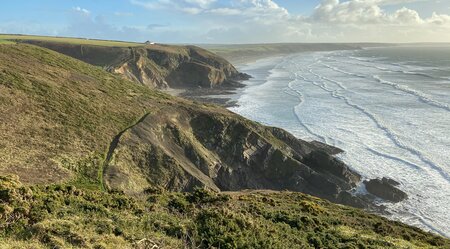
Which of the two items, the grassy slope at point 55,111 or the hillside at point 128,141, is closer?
the grassy slope at point 55,111

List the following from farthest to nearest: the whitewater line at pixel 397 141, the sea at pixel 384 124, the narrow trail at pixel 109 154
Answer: the whitewater line at pixel 397 141, the sea at pixel 384 124, the narrow trail at pixel 109 154

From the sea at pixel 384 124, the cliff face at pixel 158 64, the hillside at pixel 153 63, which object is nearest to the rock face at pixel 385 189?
the sea at pixel 384 124

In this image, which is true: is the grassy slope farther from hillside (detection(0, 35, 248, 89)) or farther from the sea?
hillside (detection(0, 35, 248, 89))

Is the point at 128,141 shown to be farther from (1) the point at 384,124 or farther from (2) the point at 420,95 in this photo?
(2) the point at 420,95

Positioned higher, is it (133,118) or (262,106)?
(133,118)

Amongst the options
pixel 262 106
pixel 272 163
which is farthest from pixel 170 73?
pixel 272 163

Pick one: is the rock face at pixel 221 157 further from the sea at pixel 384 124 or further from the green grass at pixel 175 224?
the green grass at pixel 175 224

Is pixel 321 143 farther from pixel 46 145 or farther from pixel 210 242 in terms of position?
pixel 210 242
